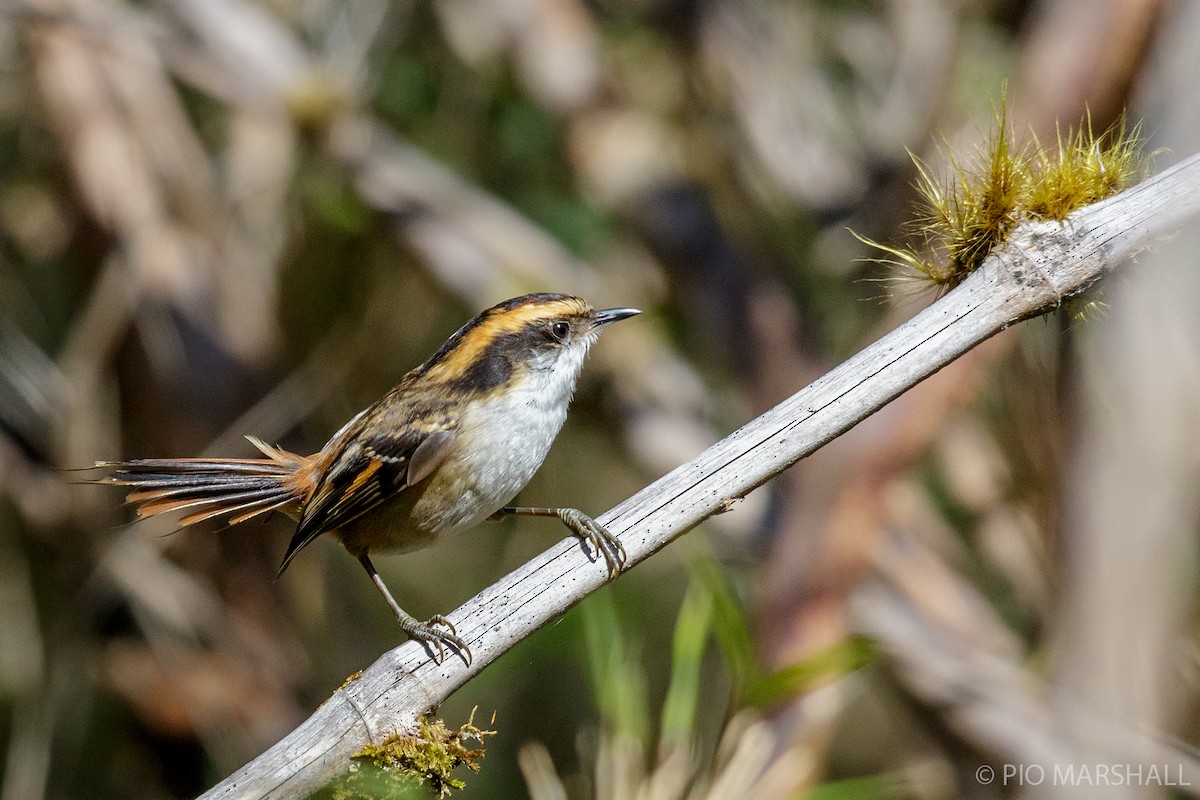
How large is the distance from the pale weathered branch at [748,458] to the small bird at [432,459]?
2.39 ft

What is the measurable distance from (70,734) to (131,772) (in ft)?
1.23

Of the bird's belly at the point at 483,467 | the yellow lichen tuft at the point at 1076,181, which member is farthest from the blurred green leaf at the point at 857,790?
the yellow lichen tuft at the point at 1076,181

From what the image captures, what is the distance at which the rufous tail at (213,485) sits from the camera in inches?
132

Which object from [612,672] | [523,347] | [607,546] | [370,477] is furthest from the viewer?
[523,347]

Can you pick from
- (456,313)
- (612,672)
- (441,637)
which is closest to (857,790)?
(612,672)

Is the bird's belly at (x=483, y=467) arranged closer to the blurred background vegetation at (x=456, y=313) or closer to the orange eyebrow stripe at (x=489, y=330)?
the orange eyebrow stripe at (x=489, y=330)

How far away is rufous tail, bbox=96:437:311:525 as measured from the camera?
335 cm

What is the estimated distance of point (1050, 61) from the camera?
3.93 metres

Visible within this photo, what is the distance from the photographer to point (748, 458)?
224cm

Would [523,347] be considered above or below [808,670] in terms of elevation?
above

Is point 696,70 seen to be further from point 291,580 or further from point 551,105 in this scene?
point 291,580

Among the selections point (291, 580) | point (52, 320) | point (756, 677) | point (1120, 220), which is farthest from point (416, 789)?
point (52, 320)

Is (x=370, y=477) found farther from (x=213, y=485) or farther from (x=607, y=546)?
(x=607, y=546)

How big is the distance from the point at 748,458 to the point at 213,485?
78.0 inches
